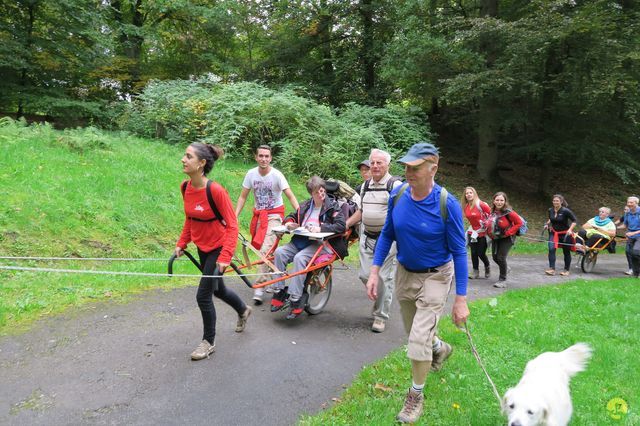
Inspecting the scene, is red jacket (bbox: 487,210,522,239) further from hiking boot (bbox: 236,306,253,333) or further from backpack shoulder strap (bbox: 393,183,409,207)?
backpack shoulder strap (bbox: 393,183,409,207)

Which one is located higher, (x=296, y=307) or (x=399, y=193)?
(x=399, y=193)

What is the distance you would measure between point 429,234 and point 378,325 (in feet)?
8.59

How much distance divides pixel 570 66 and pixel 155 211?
15.7 metres

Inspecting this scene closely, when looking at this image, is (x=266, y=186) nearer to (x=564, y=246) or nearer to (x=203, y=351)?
(x=203, y=351)

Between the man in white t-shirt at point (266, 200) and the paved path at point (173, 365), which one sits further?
the man in white t-shirt at point (266, 200)

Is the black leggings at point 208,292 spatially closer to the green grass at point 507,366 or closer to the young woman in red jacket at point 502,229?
the green grass at point 507,366

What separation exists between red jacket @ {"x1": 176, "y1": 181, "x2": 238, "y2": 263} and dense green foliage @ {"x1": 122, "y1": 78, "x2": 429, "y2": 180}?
9.87 meters

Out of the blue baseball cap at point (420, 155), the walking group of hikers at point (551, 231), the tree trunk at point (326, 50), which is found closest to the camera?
the blue baseball cap at point (420, 155)

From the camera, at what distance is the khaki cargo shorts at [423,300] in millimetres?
3543

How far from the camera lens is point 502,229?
9.35 meters

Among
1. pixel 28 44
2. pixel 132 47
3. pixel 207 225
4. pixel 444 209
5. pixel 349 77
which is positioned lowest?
pixel 207 225

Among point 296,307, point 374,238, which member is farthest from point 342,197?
point 296,307

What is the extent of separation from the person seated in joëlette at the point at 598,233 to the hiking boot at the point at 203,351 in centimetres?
1067

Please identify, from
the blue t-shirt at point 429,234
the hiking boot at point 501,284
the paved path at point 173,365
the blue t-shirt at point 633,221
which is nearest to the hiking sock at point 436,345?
the paved path at point 173,365
